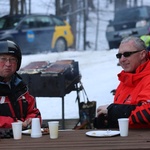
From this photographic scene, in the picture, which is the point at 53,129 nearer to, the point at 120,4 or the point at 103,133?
the point at 103,133

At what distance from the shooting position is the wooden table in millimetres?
3492

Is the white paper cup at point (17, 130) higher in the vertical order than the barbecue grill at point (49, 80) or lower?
higher

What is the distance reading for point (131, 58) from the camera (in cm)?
457

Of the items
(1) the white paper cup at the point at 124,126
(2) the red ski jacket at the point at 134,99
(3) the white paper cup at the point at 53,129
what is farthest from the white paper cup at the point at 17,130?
(2) the red ski jacket at the point at 134,99

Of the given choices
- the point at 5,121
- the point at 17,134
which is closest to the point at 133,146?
the point at 17,134

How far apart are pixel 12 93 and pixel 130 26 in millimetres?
16203

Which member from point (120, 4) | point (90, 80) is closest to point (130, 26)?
point (90, 80)

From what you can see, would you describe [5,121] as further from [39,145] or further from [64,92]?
[64,92]

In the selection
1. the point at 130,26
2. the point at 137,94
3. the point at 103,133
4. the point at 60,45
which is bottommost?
the point at 60,45

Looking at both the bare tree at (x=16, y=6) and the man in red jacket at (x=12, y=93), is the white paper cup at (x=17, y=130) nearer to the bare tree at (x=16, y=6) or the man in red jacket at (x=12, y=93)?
the man in red jacket at (x=12, y=93)

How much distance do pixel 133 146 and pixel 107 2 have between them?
1199 inches

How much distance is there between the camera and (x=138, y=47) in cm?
461

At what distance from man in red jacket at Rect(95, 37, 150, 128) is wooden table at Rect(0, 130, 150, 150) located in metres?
0.19

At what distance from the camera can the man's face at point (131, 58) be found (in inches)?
180
